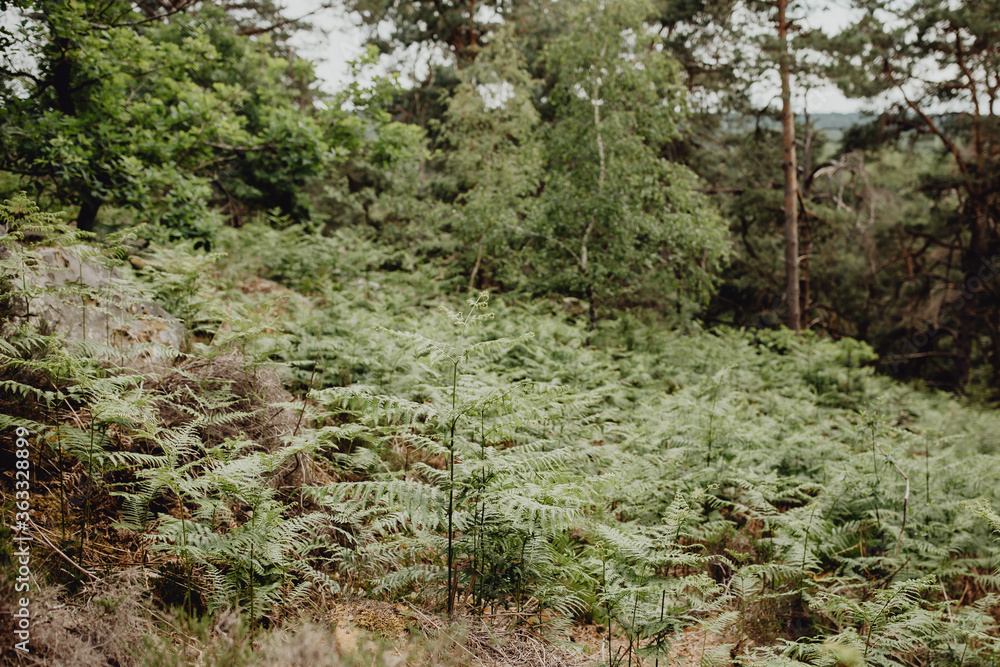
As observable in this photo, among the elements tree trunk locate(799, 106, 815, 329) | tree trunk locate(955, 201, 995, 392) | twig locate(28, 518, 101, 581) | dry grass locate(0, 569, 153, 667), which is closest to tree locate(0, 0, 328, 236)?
twig locate(28, 518, 101, 581)

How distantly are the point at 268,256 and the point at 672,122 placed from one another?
8.74 m

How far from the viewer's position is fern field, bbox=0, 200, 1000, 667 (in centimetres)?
248

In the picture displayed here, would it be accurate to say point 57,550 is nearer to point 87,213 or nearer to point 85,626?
point 85,626

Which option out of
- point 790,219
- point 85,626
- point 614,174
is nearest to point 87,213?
point 85,626

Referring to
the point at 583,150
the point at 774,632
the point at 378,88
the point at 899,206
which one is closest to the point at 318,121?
the point at 378,88

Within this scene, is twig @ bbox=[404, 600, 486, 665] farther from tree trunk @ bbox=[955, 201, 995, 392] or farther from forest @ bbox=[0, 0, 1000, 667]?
tree trunk @ bbox=[955, 201, 995, 392]

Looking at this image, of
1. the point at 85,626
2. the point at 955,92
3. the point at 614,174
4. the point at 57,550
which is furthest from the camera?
the point at 955,92

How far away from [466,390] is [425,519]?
0.86m

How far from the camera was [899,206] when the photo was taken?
19688 millimetres

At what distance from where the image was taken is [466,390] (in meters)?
3.17

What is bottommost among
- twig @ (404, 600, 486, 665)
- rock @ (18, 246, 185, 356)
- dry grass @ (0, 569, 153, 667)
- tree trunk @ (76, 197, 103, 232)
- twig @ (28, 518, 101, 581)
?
twig @ (404, 600, 486, 665)

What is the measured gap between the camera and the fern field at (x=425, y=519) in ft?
8.13

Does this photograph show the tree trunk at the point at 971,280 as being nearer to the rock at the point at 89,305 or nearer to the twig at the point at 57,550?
the rock at the point at 89,305

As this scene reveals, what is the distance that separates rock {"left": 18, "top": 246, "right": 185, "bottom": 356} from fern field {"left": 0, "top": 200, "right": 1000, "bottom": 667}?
0.07m
